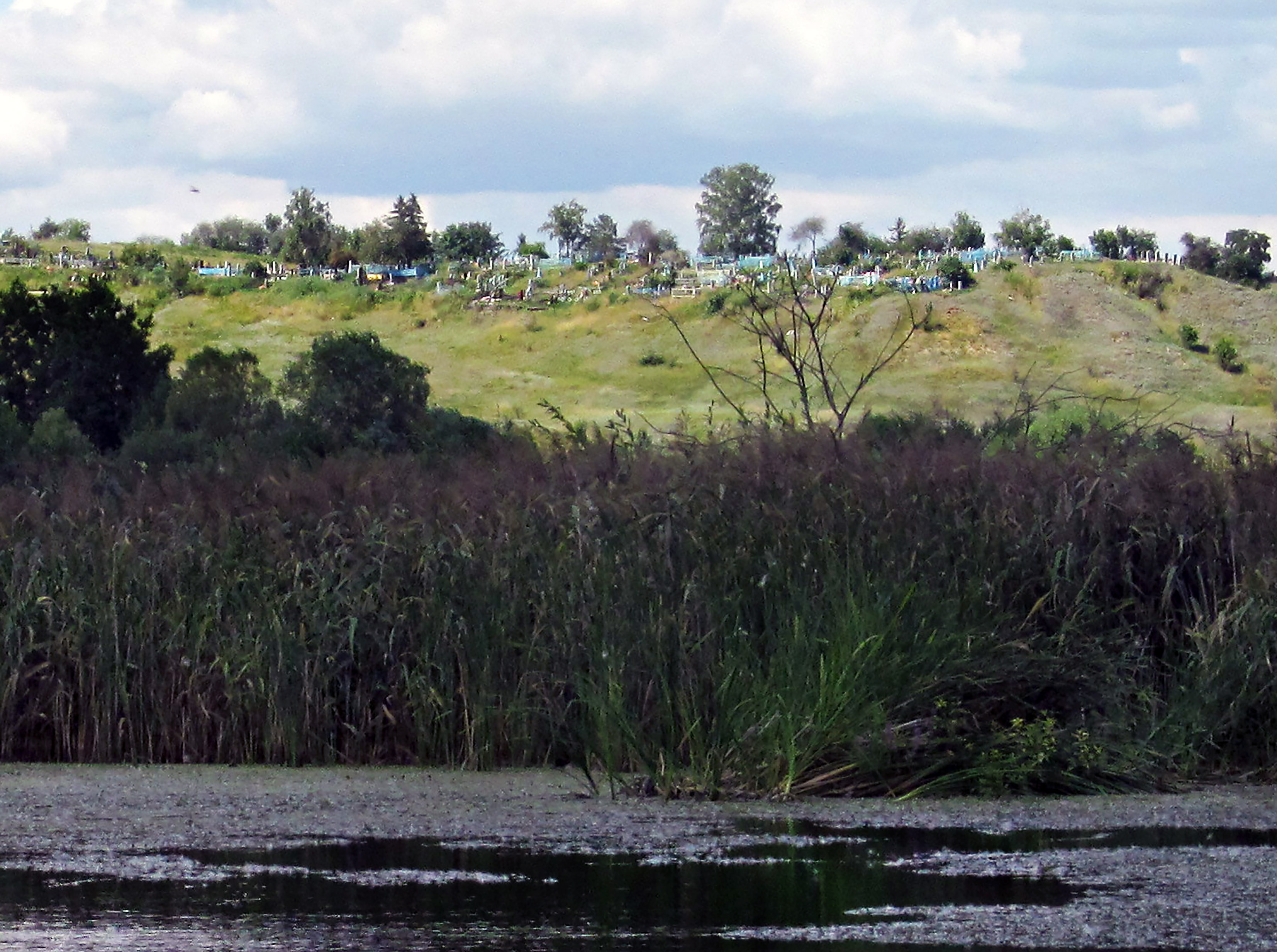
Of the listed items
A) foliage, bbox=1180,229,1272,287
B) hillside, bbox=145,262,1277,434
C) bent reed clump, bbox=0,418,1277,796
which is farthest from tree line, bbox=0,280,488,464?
foliage, bbox=1180,229,1272,287

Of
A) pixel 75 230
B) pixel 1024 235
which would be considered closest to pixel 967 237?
pixel 1024 235

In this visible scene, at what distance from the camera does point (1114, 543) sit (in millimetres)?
10062

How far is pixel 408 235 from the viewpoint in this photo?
11606 cm

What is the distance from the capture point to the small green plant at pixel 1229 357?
83250 mm

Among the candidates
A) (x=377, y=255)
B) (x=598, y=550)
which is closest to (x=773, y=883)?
(x=598, y=550)

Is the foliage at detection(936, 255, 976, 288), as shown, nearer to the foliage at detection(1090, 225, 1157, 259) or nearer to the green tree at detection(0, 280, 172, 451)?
the foliage at detection(1090, 225, 1157, 259)

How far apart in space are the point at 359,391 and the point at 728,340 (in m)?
57.3

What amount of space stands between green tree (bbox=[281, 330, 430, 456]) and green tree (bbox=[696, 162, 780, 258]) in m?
94.5

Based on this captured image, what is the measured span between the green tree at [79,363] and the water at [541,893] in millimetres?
23037

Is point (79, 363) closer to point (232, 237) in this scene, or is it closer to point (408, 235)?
point (408, 235)

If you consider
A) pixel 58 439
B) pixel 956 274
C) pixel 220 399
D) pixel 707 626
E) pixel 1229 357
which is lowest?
pixel 707 626

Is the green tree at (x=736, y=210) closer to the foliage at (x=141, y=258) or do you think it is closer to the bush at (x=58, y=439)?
the foliage at (x=141, y=258)

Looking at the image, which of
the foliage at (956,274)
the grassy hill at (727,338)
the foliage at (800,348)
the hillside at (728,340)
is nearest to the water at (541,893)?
the foliage at (800,348)

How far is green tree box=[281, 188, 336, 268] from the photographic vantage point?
11819 centimetres
